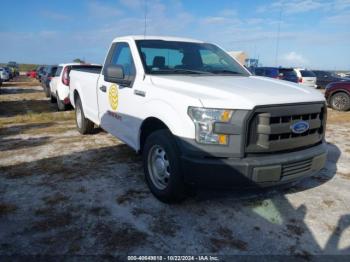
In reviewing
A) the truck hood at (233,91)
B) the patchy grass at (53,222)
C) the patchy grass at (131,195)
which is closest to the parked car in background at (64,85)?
the patchy grass at (131,195)

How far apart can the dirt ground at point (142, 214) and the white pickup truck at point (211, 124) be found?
0.42 metres

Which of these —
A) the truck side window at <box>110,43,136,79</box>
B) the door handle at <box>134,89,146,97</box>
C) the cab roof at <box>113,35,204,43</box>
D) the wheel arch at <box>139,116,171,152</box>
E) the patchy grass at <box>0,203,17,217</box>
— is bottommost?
the patchy grass at <box>0,203,17,217</box>

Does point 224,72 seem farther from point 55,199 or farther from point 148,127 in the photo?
point 55,199

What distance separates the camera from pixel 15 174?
509 centimetres

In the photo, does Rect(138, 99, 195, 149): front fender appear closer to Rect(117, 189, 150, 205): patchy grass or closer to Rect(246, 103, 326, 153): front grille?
Rect(246, 103, 326, 153): front grille

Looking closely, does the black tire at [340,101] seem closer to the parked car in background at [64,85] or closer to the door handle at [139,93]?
the parked car in background at [64,85]

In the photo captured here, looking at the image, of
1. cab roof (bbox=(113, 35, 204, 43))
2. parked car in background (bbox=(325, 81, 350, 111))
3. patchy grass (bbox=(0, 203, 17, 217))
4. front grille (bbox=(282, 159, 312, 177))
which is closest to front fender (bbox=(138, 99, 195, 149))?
front grille (bbox=(282, 159, 312, 177))

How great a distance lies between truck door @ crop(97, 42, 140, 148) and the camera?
15.2 feet

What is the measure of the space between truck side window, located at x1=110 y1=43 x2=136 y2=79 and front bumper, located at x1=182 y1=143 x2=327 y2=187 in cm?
182

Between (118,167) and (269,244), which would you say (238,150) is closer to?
(269,244)

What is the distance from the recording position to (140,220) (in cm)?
366

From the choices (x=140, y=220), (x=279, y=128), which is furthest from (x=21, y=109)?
(x=279, y=128)

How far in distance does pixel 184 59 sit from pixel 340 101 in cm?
1030

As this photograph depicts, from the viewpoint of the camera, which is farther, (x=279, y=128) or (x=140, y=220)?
(x=140, y=220)
